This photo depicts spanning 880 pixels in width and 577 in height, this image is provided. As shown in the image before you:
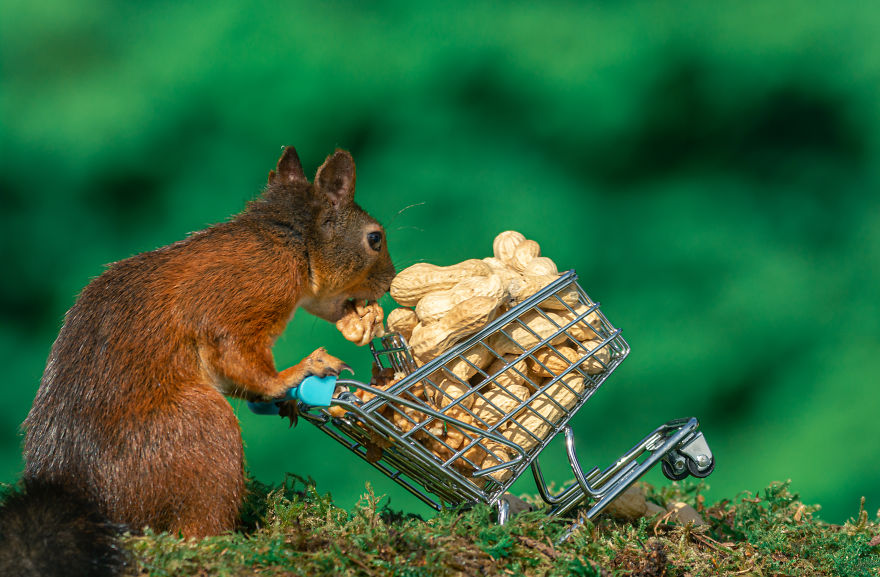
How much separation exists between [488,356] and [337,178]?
0.45m

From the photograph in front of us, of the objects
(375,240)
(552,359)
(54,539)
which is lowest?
(54,539)

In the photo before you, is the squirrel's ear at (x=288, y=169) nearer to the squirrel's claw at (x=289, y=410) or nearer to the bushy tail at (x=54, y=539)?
the squirrel's claw at (x=289, y=410)

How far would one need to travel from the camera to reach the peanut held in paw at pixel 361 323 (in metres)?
1.26

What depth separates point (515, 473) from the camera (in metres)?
1.18

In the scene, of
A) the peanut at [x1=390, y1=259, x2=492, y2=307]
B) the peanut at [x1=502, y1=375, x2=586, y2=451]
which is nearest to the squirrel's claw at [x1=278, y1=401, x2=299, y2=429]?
the peanut at [x1=390, y1=259, x2=492, y2=307]

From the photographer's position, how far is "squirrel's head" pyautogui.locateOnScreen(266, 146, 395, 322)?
4.46ft

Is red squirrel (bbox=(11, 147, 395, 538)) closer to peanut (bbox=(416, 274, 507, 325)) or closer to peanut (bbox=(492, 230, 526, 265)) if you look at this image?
peanut (bbox=(416, 274, 507, 325))

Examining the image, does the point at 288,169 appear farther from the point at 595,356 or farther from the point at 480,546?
the point at 480,546

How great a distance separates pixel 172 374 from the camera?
114 cm

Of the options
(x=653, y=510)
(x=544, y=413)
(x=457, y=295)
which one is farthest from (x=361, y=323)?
(x=653, y=510)

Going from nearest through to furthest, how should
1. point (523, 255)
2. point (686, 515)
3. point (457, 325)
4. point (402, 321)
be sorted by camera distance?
1. point (457, 325)
2. point (402, 321)
3. point (523, 255)
4. point (686, 515)

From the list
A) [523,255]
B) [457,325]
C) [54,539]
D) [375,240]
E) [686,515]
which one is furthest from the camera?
[686,515]

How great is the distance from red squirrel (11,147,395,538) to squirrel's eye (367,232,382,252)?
137 mm

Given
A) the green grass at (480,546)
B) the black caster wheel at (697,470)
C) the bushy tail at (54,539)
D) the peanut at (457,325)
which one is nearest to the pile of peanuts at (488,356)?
the peanut at (457,325)
